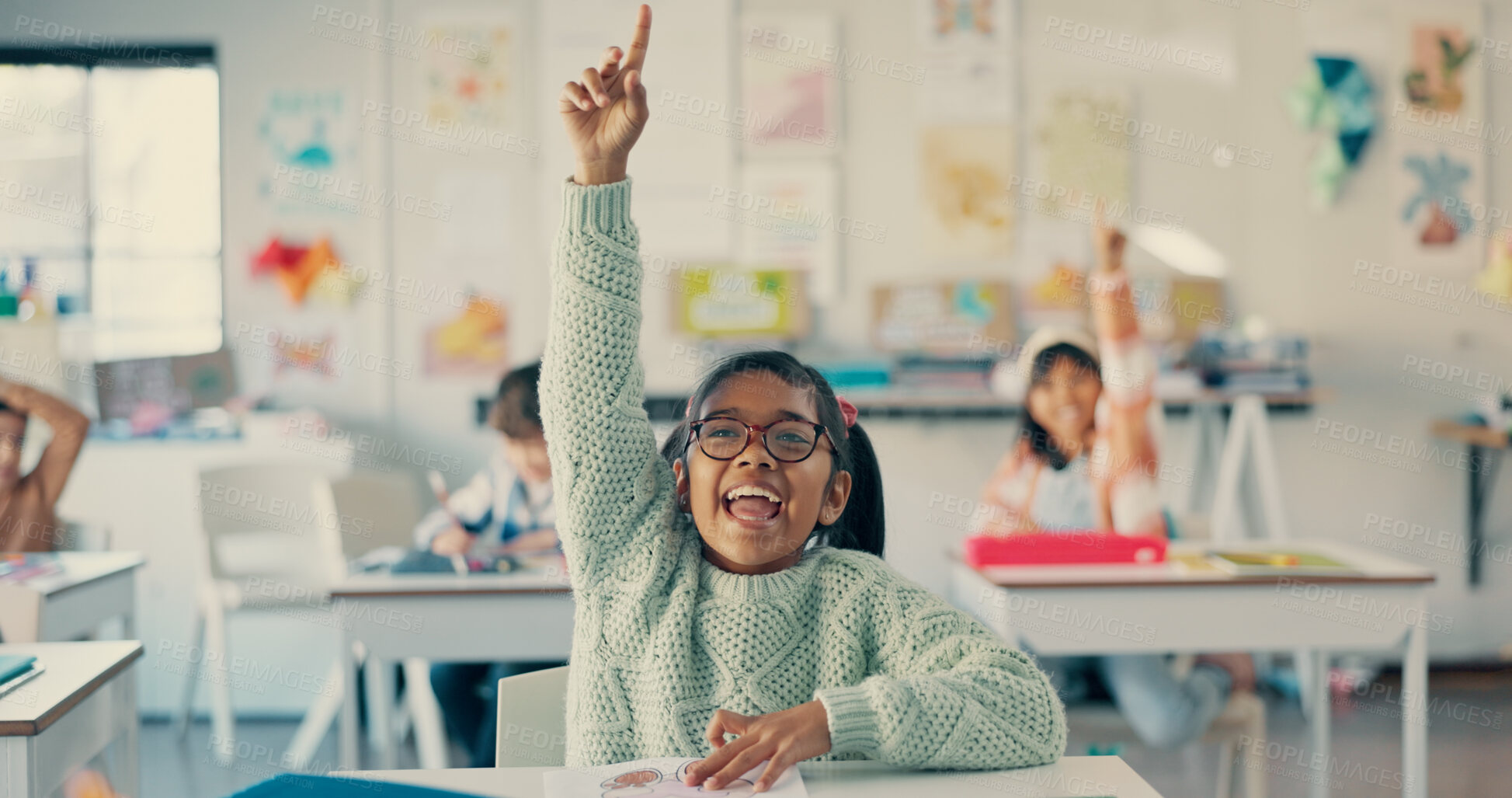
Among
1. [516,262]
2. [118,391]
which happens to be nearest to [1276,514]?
[516,262]

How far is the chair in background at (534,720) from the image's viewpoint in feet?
4.48

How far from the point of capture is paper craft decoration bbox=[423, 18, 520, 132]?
3.96 metres

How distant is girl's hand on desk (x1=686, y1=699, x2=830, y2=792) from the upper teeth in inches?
8.9

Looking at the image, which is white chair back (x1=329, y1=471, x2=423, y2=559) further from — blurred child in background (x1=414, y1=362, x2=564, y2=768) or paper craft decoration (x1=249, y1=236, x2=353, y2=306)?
paper craft decoration (x1=249, y1=236, x2=353, y2=306)

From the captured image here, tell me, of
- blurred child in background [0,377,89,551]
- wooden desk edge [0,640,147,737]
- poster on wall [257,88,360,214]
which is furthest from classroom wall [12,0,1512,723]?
wooden desk edge [0,640,147,737]

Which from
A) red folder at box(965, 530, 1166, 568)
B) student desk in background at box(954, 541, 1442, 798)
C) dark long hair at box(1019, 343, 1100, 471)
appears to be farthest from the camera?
dark long hair at box(1019, 343, 1100, 471)

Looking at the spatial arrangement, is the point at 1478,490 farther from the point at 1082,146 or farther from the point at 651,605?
the point at 651,605

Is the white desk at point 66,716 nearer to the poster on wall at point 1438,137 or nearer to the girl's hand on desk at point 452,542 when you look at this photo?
the girl's hand on desk at point 452,542

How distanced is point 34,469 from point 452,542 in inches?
41.7

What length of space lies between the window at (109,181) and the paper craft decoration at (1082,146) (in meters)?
2.79

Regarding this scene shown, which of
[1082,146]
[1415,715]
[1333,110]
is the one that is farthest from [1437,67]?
[1415,715]

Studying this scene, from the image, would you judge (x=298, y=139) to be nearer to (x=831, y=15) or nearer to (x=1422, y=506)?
(x=831, y=15)

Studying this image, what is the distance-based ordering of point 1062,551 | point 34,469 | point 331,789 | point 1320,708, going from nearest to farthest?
point 331,789 < point 1062,551 < point 1320,708 < point 34,469

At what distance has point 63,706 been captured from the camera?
135 centimetres
